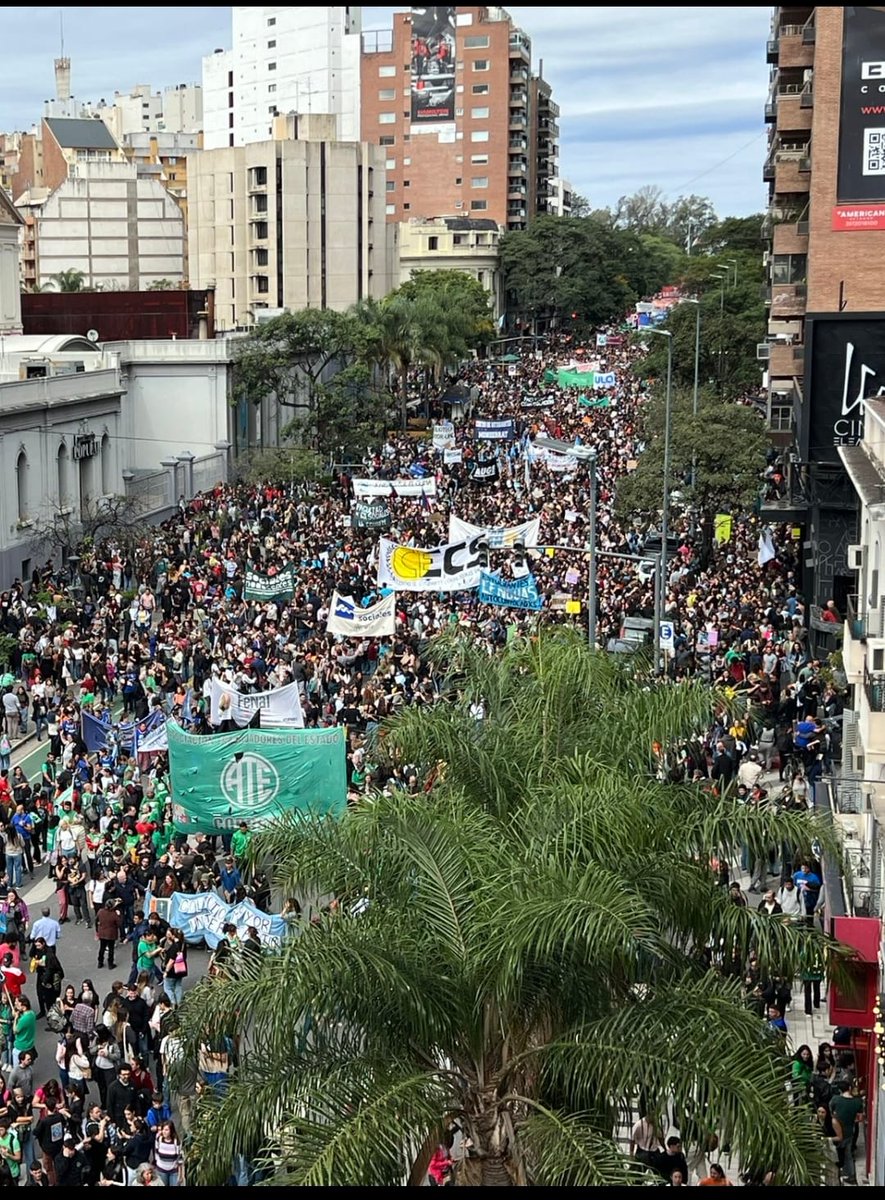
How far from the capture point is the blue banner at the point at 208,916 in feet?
57.8

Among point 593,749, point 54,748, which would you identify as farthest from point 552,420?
point 593,749

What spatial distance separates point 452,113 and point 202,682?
112729 mm

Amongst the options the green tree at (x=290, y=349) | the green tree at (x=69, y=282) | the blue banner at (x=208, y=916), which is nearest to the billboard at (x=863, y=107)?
the blue banner at (x=208, y=916)

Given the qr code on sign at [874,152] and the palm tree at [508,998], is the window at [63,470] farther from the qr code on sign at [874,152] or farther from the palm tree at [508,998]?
the palm tree at [508,998]

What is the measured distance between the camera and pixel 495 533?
33.0 meters

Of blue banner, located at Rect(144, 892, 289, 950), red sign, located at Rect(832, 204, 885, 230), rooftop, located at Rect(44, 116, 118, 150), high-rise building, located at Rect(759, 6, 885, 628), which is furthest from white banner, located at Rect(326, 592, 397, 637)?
rooftop, located at Rect(44, 116, 118, 150)

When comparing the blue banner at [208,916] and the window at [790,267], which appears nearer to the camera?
the blue banner at [208,916]

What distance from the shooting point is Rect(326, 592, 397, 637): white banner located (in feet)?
99.4

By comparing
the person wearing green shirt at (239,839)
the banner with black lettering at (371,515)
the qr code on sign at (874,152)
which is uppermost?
the qr code on sign at (874,152)

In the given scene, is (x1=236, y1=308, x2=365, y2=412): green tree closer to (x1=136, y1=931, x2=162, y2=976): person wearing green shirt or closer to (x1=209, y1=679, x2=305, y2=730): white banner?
(x1=209, y1=679, x2=305, y2=730): white banner

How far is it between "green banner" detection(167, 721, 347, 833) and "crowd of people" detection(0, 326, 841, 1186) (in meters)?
0.47

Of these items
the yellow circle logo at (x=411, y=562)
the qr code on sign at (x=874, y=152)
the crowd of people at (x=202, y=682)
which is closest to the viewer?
the crowd of people at (x=202, y=682)

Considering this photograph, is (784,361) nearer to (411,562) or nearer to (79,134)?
(411,562)

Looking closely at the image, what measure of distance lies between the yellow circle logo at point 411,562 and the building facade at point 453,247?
91757mm
